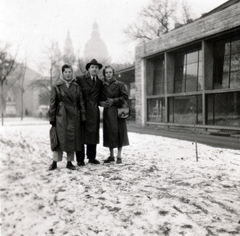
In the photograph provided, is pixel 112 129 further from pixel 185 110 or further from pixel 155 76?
pixel 155 76

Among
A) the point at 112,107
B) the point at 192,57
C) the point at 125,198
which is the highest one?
the point at 192,57

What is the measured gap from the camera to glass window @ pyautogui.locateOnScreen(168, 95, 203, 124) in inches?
359

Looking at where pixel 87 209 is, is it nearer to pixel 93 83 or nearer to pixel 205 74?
pixel 93 83

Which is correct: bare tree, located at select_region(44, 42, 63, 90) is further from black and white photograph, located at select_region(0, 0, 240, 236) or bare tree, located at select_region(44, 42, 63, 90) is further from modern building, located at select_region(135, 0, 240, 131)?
black and white photograph, located at select_region(0, 0, 240, 236)

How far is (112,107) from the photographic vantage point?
4.46 m

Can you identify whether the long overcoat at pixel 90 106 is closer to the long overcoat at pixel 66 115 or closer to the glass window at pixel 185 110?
the long overcoat at pixel 66 115

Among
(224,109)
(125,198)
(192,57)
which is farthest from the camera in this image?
(192,57)

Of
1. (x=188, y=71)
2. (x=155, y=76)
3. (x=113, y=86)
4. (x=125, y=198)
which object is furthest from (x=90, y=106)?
(x=155, y=76)

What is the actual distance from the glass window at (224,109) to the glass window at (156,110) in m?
2.55

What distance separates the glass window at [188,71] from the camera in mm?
9273

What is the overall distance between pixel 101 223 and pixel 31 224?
648 millimetres

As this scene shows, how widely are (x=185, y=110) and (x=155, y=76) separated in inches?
108

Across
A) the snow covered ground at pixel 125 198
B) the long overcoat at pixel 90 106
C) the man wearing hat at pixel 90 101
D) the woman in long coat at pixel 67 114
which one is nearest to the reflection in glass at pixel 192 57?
the snow covered ground at pixel 125 198

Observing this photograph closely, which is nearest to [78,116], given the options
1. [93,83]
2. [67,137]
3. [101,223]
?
[67,137]
